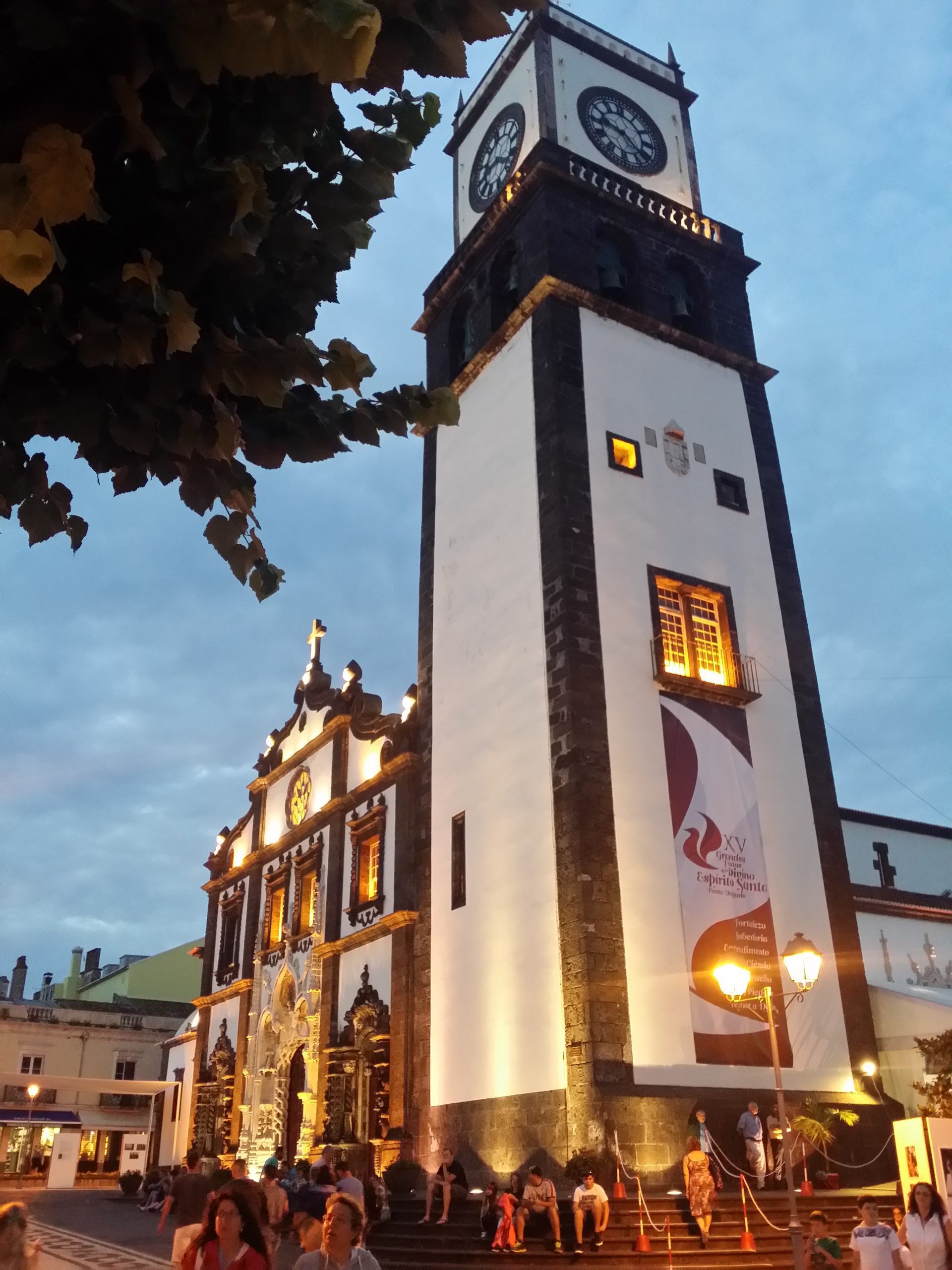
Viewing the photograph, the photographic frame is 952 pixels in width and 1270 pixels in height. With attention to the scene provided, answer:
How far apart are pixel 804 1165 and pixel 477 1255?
A: 5.90m

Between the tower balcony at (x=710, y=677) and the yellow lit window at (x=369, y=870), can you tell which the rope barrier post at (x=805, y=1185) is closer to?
the tower balcony at (x=710, y=677)

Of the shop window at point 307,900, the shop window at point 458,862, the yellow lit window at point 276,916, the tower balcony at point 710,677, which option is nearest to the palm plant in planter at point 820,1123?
the shop window at point 458,862

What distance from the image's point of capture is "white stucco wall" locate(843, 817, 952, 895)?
26844mm

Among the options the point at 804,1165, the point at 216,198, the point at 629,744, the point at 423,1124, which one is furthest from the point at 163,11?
the point at 423,1124

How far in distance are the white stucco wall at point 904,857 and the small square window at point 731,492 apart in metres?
8.59

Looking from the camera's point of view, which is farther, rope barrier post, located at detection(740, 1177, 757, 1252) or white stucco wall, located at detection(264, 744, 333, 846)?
white stucco wall, located at detection(264, 744, 333, 846)

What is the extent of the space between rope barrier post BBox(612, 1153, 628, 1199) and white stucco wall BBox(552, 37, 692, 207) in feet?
68.9

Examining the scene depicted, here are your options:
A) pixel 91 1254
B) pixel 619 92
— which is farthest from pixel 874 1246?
pixel 619 92

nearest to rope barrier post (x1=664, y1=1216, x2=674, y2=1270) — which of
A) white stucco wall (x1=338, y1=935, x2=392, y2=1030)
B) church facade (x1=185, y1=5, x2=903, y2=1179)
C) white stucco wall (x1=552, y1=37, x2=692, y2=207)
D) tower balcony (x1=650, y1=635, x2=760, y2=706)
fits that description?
church facade (x1=185, y1=5, x2=903, y2=1179)

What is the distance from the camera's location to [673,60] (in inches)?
1198

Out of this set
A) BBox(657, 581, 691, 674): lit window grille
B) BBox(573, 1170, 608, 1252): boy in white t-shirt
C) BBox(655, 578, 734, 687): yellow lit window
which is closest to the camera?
BBox(573, 1170, 608, 1252): boy in white t-shirt

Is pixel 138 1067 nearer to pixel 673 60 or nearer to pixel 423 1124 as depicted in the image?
pixel 423 1124

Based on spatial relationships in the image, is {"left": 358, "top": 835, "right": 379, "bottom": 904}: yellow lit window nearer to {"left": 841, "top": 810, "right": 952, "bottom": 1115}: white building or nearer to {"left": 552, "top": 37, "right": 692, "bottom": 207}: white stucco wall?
{"left": 841, "top": 810, "right": 952, "bottom": 1115}: white building

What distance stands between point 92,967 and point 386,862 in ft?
155
